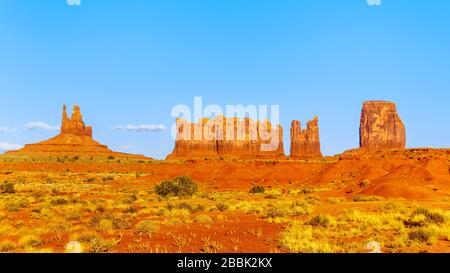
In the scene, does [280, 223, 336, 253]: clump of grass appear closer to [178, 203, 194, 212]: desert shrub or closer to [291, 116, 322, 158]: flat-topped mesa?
[178, 203, 194, 212]: desert shrub

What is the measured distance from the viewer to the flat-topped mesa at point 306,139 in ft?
453

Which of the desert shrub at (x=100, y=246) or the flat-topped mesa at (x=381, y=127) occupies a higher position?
the flat-topped mesa at (x=381, y=127)

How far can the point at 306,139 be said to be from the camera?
13988 centimetres

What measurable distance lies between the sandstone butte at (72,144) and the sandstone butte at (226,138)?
17.6 meters

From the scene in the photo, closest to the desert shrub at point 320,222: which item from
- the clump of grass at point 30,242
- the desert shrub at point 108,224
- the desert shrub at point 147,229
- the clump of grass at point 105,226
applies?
the desert shrub at point 147,229

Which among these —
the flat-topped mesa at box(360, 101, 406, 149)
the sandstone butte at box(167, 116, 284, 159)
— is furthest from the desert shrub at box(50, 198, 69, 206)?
the sandstone butte at box(167, 116, 284, 159)

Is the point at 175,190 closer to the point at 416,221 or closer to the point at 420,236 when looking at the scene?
A: the point at 416,221

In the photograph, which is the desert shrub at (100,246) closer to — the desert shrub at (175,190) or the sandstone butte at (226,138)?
the desert shrub at (175,190)

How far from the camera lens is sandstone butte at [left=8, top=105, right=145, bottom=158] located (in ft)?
458

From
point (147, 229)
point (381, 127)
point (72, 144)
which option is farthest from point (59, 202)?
point (72, 144)

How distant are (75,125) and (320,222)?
155732mm

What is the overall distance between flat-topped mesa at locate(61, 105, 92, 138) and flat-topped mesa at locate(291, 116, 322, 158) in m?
76.5
